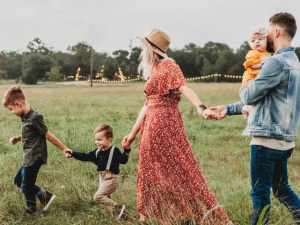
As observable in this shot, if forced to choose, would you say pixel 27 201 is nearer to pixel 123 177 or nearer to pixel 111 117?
pixel 123 177

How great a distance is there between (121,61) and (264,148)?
75439mm

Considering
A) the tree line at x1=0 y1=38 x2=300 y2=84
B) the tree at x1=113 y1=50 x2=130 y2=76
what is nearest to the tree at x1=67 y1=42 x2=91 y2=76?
the tree line at x1=0 y1=38 x2=300 y2=84

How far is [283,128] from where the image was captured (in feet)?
10.6

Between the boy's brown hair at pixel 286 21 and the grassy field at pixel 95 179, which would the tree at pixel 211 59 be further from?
the boy's brown hair at pixel 286 21

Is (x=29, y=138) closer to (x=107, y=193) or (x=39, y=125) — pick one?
(x=39, y=125)

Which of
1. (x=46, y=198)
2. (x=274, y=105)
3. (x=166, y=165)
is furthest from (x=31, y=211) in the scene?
(x=274, y=105)

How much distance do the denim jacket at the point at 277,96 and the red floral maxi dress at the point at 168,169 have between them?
2.79 ft

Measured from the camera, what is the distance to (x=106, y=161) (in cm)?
428

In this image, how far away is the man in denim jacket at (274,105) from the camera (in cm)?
314

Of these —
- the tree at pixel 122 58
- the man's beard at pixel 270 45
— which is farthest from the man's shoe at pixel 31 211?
the tree at pixel 122 58

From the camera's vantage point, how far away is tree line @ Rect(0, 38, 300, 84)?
70312 mm

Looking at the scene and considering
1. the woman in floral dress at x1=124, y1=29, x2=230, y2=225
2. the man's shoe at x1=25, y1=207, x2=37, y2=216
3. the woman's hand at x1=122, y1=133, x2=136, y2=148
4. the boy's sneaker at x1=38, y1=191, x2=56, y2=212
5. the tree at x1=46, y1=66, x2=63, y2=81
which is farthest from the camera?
the tree at x1=46, y1=66, x2=63, y2=81

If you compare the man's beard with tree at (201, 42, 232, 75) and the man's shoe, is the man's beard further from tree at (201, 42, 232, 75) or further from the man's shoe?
→ tree at (201, 42, 232, 75)

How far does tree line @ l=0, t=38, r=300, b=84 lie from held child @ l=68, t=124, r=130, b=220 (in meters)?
63.1
